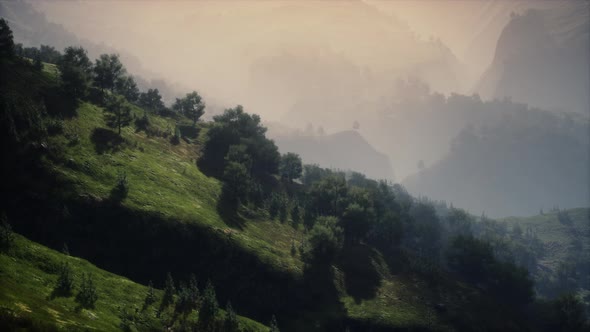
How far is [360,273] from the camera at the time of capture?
4001 inches

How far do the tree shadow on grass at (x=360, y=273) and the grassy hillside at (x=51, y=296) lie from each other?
41.3 metres

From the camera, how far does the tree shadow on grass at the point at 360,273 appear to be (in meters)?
93.1

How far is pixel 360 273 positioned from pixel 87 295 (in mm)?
76218

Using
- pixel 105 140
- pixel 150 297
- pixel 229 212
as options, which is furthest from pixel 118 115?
pixel 150 297

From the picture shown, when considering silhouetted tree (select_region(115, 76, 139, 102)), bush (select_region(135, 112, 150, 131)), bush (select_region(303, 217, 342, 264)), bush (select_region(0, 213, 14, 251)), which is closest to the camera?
bush (select_region(0, 213, 14, 251))

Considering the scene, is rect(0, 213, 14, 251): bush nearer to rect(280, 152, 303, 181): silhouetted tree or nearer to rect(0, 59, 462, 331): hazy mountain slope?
rect(0, 59, 462, 331): hazy mountain slope

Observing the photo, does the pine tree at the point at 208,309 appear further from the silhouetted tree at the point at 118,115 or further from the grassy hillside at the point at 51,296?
the silhouetted tree at the point at 118,115

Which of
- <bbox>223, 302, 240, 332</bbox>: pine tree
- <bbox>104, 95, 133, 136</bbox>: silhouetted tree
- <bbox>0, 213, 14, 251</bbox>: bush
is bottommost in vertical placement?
<bbox>223, 302, 240, 332</bbox>: pine tree

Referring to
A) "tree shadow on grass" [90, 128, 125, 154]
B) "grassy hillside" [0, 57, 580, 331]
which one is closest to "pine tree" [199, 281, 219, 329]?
"grassy hillside" [0, 57, 580, 331]

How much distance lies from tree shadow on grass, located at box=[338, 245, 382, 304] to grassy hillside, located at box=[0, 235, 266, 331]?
41.3 meters

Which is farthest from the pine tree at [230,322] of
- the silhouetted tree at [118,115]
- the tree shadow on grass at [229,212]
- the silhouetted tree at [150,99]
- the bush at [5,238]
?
the silhouetted tree at [150,99]

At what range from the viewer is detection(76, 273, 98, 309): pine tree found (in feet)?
147

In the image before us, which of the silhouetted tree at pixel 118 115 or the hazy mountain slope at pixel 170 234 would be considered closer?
the hazy mountain slope at pixel 170 234

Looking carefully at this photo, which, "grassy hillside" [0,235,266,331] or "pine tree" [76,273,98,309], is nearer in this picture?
"grassy hillside" [0,235,266,331]
